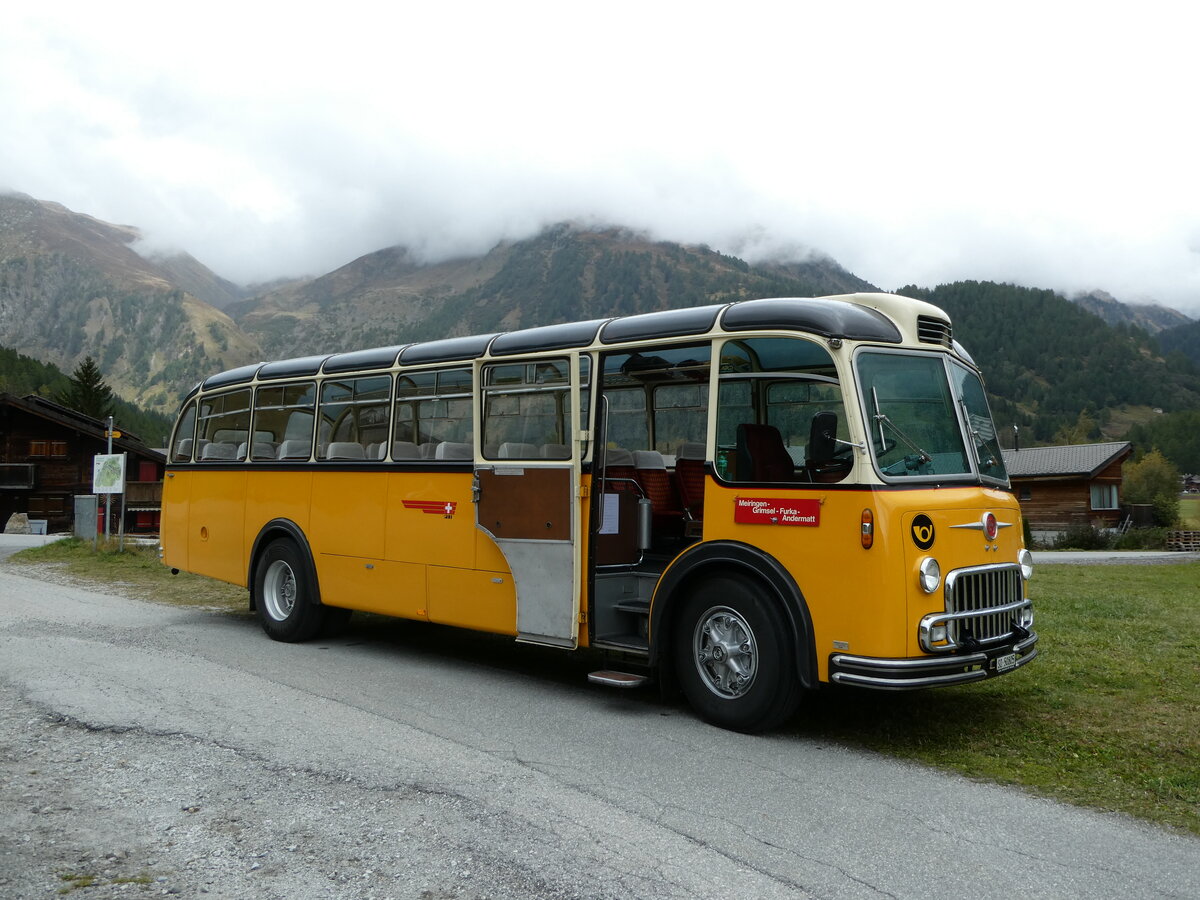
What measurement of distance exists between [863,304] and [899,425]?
960 mm

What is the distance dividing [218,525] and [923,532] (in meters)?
8.68

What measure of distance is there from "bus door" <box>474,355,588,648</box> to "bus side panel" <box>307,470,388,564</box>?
1575 millimetres

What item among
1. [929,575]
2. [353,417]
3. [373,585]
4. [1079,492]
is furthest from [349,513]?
[1079,492]

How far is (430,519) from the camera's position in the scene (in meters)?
9.22

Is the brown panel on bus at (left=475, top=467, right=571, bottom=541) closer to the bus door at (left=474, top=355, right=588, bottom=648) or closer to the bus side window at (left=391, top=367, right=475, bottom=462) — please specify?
the bus door at (left=474, top=355, right=588, bottom=648)

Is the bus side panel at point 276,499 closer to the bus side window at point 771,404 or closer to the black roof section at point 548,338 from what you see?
the black roof section at point 548,338

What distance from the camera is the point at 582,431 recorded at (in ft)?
26.0

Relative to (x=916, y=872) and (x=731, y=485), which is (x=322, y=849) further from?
(x=731, y=485)

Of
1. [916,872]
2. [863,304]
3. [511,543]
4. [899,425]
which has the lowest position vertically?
[916,872]

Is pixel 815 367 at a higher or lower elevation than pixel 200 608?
higher

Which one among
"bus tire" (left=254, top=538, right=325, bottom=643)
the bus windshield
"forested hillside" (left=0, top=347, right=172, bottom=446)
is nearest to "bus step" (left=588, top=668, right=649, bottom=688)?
the bus windshield

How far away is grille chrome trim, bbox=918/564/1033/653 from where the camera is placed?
622 cm

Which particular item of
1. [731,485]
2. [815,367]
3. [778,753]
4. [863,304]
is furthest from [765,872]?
[863,304]

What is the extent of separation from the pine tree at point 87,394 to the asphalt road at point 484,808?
261 ft
